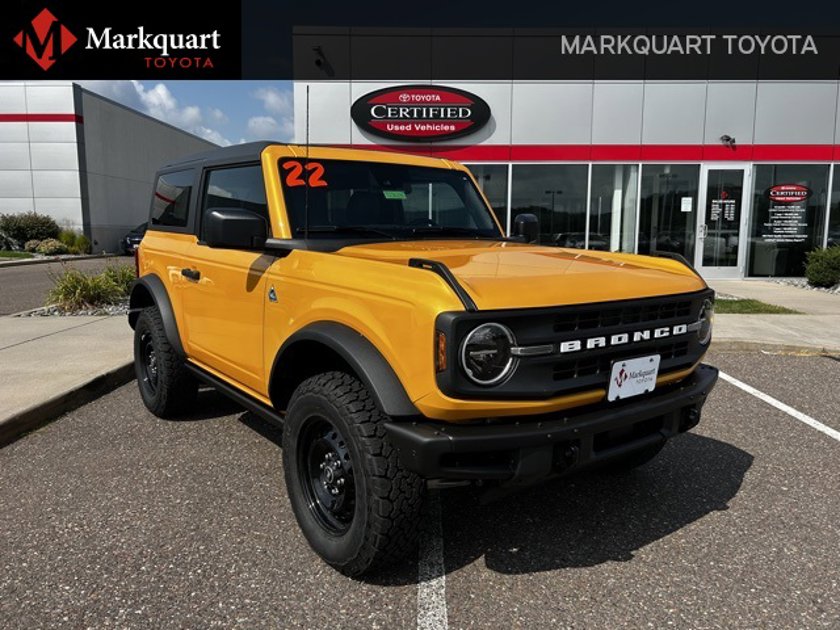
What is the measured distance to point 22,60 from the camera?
939 inches

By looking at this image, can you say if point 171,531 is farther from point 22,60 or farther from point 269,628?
point 22,60

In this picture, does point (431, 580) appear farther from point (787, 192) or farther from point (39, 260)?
point (39, 260)

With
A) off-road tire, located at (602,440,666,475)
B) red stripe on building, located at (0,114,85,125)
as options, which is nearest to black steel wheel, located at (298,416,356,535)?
off-road tire, located at (602,440,666,475)

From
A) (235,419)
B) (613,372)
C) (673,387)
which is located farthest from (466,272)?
(235,419)

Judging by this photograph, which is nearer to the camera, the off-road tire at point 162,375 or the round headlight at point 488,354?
the round headlight at point 488,354

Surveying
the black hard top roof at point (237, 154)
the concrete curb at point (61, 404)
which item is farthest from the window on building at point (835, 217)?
the concrete curb at point (61, 404)

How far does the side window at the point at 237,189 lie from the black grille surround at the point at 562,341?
1646 mm

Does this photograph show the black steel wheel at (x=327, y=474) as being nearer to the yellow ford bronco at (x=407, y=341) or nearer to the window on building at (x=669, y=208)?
the yellow ford bronco at (x=407, y=341)

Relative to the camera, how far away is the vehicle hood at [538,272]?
236 centimetres

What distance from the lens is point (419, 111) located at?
13.8 meters

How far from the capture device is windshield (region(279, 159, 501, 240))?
11.1 ft

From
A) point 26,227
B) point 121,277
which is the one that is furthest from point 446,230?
point 26,227

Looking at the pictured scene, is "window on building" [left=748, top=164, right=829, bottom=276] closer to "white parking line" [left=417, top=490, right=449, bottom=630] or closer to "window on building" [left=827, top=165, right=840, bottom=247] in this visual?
"window on building" [left=827, top=165, right=840, bottom=247]

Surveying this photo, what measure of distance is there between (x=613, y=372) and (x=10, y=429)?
4168 mm
